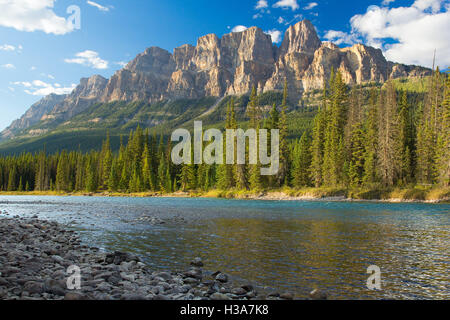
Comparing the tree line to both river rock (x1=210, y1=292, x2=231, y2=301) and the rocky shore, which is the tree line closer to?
the rocky shore

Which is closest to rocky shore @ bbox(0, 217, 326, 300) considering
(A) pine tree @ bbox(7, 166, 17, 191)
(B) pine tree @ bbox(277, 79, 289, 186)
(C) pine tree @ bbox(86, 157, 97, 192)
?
(B) pine tree @ bbox(277, 79, 289, 186)

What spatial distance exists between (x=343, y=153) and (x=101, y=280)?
59542mm

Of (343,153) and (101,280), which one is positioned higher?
(343,153)

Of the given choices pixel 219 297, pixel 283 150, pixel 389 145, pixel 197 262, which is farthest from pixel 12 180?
pixel 219 297

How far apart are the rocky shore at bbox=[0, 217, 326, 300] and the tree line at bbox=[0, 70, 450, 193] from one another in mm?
49926

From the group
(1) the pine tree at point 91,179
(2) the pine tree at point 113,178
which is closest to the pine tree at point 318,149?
(2) the pine tree at point 113,178

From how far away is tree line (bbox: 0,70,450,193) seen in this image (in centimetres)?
5422

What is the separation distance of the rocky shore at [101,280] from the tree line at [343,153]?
4993cm

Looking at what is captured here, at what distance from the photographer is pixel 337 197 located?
53.4 meters

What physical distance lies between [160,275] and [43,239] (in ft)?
28.1

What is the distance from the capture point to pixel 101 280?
788 cm

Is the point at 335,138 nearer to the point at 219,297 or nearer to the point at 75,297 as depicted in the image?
the point at 219,297

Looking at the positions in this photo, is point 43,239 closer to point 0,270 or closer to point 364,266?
point 0,270
